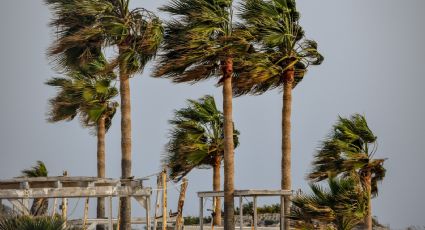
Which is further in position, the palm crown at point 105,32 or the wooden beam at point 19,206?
the palm crown at point 105,32

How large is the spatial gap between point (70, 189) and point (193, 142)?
44.4 ft

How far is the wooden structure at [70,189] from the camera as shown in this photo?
28078mm

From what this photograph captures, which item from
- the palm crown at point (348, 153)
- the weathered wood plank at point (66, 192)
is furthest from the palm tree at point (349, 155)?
the weathered wood plank at point (66, 192)

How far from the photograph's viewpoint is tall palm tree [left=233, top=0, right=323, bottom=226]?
1393 inches

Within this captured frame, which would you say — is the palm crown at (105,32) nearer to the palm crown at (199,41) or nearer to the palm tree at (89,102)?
the palm crown at (199,41)

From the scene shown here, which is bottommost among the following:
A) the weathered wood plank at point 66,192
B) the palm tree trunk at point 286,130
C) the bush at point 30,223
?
the bush at point 30,223

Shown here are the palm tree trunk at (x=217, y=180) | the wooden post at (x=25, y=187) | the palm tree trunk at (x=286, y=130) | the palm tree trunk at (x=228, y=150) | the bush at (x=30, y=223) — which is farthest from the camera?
the palm tree trunk at (x=217, y=180)

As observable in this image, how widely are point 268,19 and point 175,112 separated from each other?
31.0 feet

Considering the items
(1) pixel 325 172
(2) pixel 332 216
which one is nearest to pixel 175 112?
(1) pixel 325 172

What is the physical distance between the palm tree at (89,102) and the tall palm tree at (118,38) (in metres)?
5.96

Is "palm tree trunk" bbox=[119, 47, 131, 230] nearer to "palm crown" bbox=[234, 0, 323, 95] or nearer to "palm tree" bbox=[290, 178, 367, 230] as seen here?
"palm crown" bbox=[234, 0, 323, 95]

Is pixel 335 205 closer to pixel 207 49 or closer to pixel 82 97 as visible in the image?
pixel 207 49

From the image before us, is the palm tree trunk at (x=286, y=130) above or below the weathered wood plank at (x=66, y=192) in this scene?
above

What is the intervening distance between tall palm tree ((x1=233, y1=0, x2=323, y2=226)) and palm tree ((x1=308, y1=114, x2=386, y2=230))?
3.33 m
